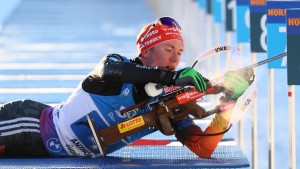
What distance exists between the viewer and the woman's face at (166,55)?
7.04m

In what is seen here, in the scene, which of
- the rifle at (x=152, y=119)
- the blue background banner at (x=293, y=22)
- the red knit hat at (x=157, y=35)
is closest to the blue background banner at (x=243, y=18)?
the red knit hat at (x=157, y=35)

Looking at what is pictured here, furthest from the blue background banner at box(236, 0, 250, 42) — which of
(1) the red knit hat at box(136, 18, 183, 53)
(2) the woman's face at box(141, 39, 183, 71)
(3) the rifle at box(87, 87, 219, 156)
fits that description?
(3) the rifle at box(87, 87, 219, 156)

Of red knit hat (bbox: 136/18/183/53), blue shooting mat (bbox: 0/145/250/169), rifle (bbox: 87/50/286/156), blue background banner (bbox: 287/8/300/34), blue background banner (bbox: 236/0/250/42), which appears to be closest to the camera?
blue background banner (bbox: 287/8/300/34)

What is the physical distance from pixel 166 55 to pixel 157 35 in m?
0.16

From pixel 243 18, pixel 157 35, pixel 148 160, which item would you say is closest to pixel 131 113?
pixel 148 160

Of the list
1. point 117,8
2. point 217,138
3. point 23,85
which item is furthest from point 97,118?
point 117,8

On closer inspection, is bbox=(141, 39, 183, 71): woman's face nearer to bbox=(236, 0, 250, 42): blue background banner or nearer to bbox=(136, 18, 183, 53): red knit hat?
bbox=(136, 18, 183, 53): red knit hat

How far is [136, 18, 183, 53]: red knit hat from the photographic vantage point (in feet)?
23.5

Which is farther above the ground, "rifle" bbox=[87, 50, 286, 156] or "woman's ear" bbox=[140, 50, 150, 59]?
"woman's ear" bbox=[140, 50, 150, 59]

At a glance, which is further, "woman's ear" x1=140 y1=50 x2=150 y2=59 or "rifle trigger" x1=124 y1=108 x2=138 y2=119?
"woman's ear" x1=140 y1=50 x2=150 y2=59

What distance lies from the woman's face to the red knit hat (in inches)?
1.3

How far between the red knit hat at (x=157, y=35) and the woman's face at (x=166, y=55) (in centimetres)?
3

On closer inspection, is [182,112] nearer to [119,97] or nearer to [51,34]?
[119,97]

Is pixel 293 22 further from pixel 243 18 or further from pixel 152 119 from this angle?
pixel 243 18
